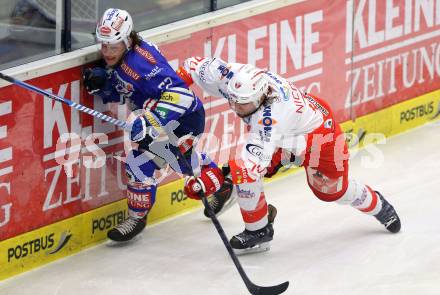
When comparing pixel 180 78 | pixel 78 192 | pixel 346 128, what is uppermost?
pixel 180 78

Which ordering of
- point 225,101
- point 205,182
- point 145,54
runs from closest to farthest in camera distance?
point 145,54, point 205,182, point 225,101

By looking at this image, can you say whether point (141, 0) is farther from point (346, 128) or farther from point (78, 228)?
point (346, 128)

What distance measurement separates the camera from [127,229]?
7613mm

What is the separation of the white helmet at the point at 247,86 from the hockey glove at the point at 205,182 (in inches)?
21.5

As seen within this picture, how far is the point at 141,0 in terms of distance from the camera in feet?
26.0

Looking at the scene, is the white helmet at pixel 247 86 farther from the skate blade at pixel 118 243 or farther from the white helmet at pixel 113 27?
the skate blade at pixel 118 243

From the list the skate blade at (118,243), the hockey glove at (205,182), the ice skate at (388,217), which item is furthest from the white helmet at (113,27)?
the ice skate at (388,217)

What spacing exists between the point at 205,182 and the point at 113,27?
3.41ft

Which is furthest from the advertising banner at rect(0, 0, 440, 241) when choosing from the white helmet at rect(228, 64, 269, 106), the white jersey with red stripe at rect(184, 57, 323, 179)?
the white helmet at rect(228, 64, 269, 106)

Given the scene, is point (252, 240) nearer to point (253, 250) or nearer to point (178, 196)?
point (253, 250)

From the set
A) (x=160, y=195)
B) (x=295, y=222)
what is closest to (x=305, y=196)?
→ (x=295, y=222)

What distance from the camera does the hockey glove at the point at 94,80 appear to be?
24.2ft

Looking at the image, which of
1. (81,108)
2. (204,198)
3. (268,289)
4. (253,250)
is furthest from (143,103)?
(268,289)

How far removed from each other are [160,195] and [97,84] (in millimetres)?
997
